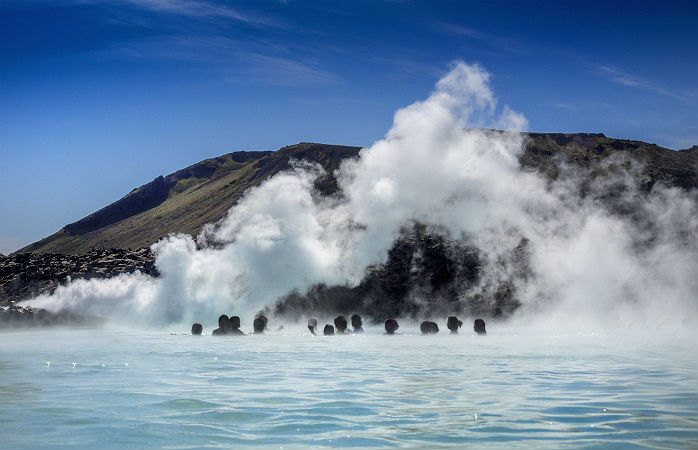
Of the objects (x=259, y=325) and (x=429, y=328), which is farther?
(x=259, y=325)

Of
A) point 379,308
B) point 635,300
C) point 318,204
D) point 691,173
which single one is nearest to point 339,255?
point 379,308

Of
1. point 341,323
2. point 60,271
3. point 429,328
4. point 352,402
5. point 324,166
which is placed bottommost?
point 429,328

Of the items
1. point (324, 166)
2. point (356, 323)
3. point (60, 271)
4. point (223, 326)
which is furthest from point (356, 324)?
point (324, 166)

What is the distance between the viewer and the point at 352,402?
645 inches

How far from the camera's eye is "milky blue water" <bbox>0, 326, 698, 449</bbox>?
12.4 metres

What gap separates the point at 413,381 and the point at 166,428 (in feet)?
31.5

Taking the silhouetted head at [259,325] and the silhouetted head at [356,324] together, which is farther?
the silhouetted head at [356,324]

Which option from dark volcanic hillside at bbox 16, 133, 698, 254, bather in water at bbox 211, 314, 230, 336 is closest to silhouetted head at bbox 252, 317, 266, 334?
bather in water at bbox 211, 314, 230, 336

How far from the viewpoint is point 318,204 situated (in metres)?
111

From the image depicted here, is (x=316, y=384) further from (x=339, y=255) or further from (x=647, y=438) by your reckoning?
(x=339, y=255)

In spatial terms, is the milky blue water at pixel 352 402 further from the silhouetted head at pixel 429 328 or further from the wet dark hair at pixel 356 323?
the wet dark hair at pixel 356 323

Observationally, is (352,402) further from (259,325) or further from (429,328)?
(259,325)

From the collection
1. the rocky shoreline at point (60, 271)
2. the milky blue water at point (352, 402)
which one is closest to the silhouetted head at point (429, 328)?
the milky blue water at point (352, 402)

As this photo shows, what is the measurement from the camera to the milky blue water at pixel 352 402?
12375 mm
